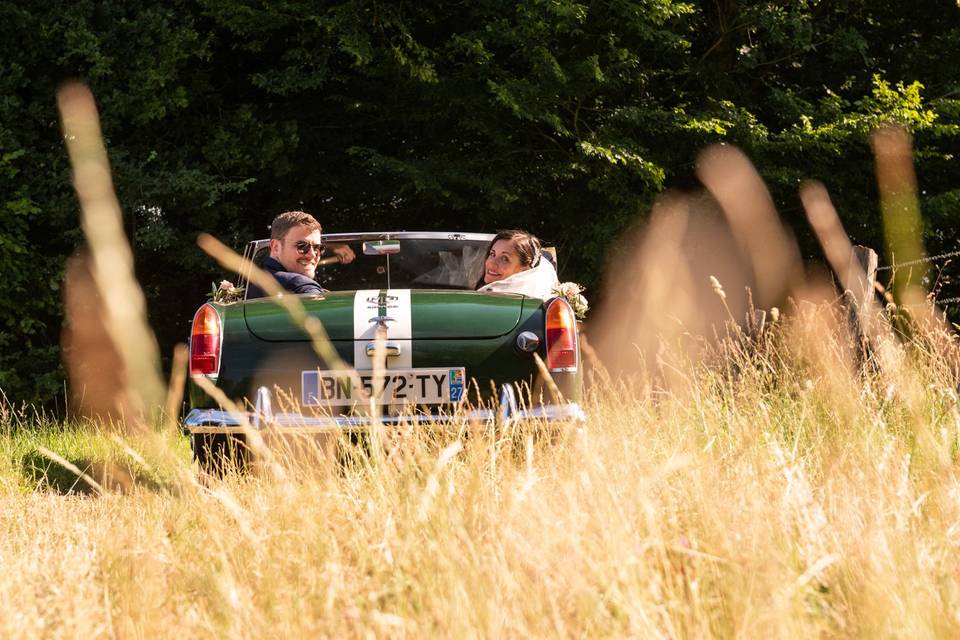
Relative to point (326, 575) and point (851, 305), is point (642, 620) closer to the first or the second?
point (326, 575)

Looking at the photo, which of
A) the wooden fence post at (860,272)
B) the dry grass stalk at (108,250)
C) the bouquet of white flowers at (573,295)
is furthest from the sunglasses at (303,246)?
the dry grass stalk at (108,250)

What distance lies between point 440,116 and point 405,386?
28.4ft

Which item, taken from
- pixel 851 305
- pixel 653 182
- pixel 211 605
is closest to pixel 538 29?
pixel 653 182

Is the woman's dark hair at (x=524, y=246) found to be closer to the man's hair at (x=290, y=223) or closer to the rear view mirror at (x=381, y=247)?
the rear view mirror at (x=381, y=247)

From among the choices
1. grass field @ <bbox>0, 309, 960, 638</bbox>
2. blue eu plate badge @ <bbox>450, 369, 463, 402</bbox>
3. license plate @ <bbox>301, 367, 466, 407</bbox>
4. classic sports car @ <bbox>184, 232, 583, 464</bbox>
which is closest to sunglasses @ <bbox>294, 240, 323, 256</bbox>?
classic sports car @ <bbox>184, 232, 583, 464</bbox>

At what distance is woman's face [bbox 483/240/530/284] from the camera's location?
254 inches

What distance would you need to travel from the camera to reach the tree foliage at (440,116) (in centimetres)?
1198

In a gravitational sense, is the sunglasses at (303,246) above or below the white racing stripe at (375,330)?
above

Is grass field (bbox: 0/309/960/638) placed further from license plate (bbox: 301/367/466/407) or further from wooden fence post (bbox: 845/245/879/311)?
wooden fence post (bbox: 845/245/879/311)

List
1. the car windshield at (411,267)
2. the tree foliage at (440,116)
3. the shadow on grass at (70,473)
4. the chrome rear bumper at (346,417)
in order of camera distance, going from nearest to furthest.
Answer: the chrome rear bumper at (346,417)
the shadow on grass at (70,473)
the car windshield at (411,267)
the tree foliage at (440,116)

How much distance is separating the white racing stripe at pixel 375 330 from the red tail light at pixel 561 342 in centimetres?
67

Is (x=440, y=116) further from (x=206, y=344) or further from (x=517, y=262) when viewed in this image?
(x=206, y=344)

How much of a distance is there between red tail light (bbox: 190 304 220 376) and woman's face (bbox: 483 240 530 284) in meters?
1.94

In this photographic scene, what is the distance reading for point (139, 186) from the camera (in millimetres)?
12062
